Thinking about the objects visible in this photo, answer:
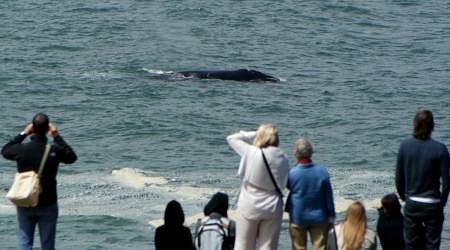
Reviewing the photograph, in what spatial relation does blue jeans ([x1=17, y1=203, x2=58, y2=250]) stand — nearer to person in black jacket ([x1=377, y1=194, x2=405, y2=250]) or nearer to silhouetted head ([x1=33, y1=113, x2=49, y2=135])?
silhouetted head ([x1=33, y1=113, x2=49, y2=135])

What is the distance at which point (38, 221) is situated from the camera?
8.23 m

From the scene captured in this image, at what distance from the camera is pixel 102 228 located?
46.0ft

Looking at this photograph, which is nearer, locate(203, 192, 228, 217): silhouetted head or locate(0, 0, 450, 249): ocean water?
locate(203, 192, 228, 217): silhouetted head

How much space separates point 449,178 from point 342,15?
4687 cm

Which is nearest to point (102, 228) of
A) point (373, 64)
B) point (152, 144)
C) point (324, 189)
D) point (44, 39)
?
point (324, 189)

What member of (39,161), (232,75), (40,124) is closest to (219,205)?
(39,161)

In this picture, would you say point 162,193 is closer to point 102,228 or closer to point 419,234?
point 102,228

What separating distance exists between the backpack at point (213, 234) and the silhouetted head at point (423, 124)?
7.82 feet

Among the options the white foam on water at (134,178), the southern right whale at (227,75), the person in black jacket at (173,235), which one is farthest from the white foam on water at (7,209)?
the southern right whale at (227,75)

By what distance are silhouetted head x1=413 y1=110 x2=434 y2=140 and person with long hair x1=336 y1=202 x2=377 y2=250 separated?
40.0 inches

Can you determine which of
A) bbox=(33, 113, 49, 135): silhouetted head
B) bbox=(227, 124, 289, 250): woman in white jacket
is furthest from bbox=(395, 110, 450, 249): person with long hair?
bbox=(33, 113, 49, 135): silhouetted head

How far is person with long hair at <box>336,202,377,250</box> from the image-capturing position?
814 centimetres

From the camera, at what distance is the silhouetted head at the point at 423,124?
7914mm

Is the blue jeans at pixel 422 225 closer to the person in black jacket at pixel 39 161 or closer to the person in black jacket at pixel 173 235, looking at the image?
the person in black jacket at pixel 173 235
